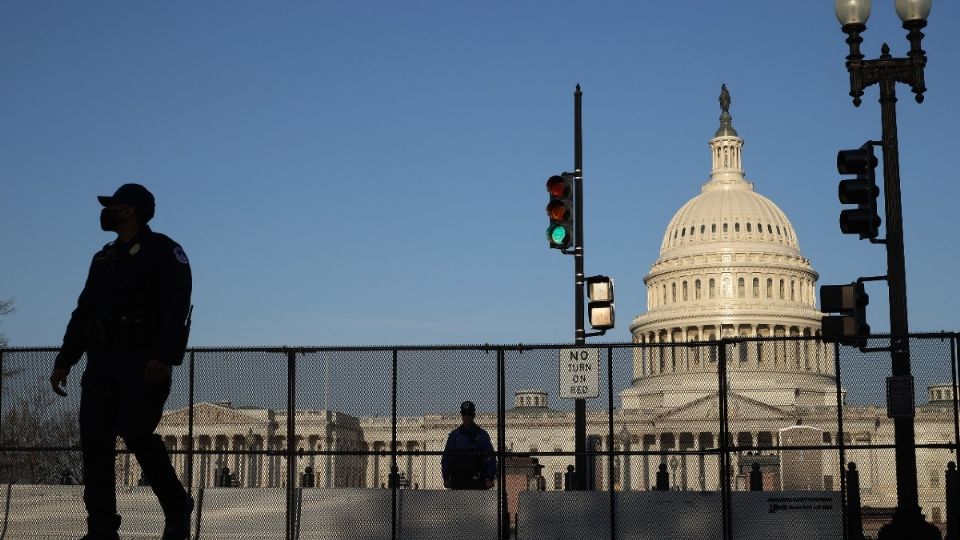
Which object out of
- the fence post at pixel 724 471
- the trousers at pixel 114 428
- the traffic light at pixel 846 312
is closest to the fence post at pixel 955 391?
the traffic light at pixel 846 312

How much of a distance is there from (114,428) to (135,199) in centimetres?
150

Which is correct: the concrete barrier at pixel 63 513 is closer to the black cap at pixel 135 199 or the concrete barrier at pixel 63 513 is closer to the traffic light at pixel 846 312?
the black cap at pixel 135 199

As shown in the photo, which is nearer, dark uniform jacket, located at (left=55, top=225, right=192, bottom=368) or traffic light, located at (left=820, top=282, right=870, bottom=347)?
dark uniform jacket, located at (left=55, top=225, right=192, bottom=368)

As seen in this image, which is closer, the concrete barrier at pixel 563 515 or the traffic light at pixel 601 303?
the concrete barrier at pixel 563 515

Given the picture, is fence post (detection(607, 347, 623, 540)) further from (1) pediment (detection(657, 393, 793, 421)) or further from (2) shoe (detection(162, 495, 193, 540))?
(2) shoe (detection(162, 495, 193, 540))

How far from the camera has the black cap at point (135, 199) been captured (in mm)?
10172

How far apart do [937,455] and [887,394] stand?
2928mm

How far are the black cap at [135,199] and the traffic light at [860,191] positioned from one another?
33.9 ft

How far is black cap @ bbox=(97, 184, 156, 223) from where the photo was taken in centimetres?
1017

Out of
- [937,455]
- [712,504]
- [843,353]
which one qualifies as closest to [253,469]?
[712,504]

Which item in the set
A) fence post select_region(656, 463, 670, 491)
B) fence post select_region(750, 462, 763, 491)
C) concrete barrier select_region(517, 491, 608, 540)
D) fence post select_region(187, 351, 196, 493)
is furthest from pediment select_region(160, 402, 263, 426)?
fence post select_region(750, 462, 763, 491)

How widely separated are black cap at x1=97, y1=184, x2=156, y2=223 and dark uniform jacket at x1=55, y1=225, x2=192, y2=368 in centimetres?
12

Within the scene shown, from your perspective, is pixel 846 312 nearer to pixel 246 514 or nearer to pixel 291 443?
pixel 291 443

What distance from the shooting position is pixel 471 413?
54.9ft
